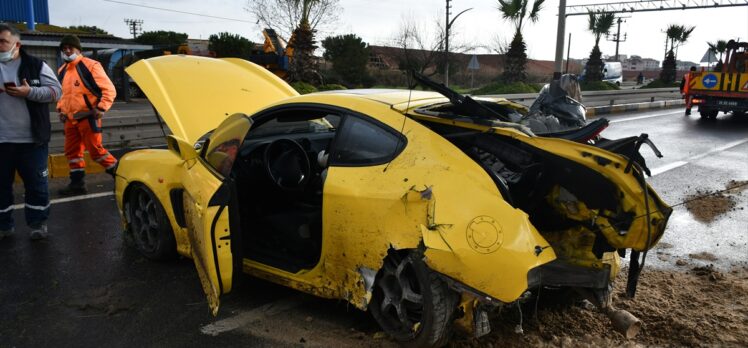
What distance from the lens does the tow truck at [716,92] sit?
16.5m

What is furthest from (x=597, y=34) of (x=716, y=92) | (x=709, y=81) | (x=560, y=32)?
(x=560, y=32)

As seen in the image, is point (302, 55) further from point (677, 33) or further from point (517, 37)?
point (677, 33)

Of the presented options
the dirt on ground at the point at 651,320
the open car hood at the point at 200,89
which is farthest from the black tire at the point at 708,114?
the open car hood at the point at 200,89

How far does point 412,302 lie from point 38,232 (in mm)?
3687

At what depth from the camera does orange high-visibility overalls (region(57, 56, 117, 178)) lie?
254 inches

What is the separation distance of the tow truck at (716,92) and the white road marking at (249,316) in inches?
677

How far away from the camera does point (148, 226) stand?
4.37 metres

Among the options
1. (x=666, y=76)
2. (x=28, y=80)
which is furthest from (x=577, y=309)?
(x=666, y=76)

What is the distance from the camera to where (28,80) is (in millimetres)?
4785

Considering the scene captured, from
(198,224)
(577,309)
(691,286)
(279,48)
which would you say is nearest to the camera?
(198,224)

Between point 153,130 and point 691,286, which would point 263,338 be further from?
point 153,130

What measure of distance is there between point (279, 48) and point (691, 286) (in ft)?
68.4

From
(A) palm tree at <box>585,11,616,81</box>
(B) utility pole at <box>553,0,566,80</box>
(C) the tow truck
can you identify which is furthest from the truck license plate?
(A) palm tree at <box>585,11,616,81</box>

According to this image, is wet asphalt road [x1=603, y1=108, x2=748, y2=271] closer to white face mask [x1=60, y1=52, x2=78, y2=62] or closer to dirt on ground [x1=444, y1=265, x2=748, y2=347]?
dirt on ground [x1=444, y1=265, x2=748, y2=347]
